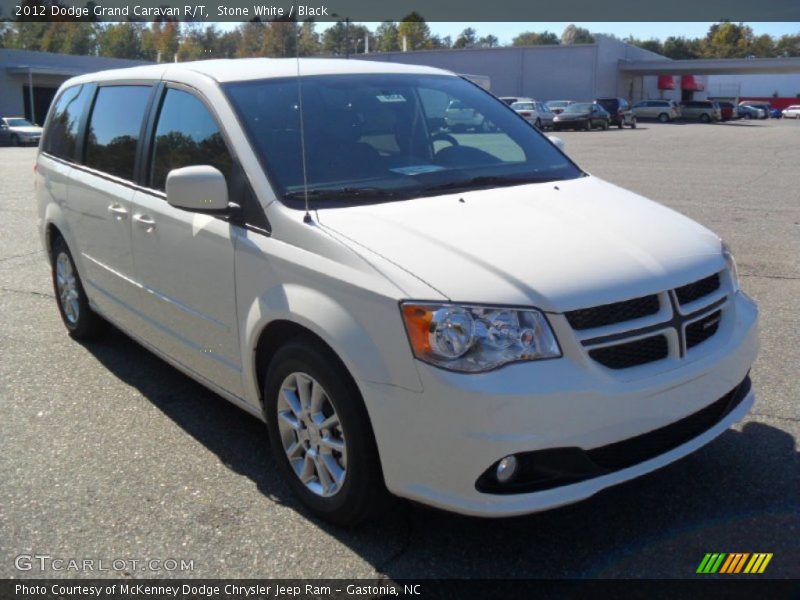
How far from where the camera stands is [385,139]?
4.21 m

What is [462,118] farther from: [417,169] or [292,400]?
[292,400]

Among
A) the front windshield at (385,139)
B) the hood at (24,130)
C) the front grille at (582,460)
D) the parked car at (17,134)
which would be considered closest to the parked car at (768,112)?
the hood at (24,130)

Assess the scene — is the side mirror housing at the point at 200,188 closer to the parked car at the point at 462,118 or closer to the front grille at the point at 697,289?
the parked car at the point at 462,118

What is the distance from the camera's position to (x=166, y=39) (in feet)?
25.1

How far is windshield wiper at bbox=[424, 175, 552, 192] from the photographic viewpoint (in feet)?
13.0

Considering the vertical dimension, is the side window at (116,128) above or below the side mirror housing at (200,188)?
above

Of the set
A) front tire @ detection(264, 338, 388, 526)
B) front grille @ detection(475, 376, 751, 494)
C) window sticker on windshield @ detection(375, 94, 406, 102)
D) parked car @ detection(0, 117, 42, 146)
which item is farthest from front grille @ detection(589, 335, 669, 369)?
parked car @ detection(0, 117, 42, 146)

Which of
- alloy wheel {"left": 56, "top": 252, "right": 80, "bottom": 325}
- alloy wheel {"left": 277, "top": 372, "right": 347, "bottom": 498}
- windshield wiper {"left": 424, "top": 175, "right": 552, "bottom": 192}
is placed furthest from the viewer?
alloy wheel {"left": 56, "top": 252, "right": 80, "bottom": 325}

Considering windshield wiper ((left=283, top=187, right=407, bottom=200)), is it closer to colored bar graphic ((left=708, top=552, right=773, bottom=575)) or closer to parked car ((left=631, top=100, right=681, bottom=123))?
colored bar graphic ((left=708, top=552, right=773, bottom=575))

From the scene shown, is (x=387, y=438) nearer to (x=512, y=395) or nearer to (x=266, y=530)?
(x=512, y=395)

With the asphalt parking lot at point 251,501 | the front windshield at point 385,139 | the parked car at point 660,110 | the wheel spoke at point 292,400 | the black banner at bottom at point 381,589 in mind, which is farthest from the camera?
the parked car at point 660,110

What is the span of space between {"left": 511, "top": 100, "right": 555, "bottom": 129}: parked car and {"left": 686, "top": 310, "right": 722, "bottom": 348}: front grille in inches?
1617

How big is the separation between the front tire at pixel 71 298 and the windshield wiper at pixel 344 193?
2.70m

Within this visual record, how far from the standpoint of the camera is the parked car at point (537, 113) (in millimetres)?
44031
